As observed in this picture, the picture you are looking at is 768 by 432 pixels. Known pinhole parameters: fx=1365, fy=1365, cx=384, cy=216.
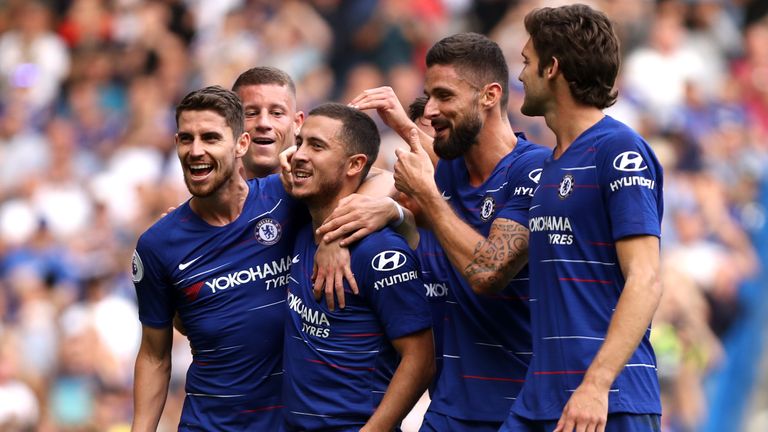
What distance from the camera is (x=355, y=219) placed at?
Result: 18.5 feet

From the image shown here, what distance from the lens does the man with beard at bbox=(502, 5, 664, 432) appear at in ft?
15.3

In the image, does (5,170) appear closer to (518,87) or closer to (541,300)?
(518,87)

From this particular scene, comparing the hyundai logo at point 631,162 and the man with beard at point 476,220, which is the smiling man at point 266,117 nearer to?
the man with beard at point 476,220

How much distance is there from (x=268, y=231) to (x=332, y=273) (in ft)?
2.15

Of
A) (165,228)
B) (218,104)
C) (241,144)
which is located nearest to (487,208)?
(241,144)

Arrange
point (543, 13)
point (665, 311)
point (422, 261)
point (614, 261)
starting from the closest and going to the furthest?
point (614, 261) < point (543, 13) < point (422, 261) < point (665, 311)

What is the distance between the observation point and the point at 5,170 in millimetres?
14547

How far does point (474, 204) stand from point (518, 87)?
23.2 ft

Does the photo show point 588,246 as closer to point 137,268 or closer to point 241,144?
point 241,144

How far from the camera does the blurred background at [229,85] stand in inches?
466

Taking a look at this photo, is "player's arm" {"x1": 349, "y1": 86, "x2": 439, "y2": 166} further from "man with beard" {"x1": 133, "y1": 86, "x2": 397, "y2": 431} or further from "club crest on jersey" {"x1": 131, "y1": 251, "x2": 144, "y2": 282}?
"club crest on jersey" {"x1": 131, "y1": 251, "x2": 144, "y2": 282}

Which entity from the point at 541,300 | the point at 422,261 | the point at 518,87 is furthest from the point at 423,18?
the point at 541,300

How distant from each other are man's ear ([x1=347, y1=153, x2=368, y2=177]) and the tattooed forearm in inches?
29.0

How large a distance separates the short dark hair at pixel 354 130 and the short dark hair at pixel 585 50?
1083 mm
